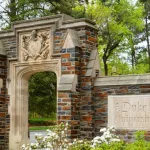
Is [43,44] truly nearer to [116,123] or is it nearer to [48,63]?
[48,63]

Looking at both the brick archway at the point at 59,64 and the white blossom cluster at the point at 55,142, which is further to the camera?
the brick archway at the point at 59,64

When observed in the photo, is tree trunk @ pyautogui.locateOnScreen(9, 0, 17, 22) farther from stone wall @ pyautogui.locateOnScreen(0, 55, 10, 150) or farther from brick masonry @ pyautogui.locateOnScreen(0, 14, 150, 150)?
brick masonry @ pyautogui.locateOnScreen(0, 14, 150, 150)

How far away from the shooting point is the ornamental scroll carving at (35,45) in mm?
10047

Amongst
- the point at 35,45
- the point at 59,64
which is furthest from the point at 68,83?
the point at 35,45

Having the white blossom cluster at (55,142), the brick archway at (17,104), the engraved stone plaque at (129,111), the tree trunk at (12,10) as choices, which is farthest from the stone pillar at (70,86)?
the tree trunk at (12,10)

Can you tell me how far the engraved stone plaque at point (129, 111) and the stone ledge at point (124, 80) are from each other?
0.32m

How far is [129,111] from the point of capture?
8.74m

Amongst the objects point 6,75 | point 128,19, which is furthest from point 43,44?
point 128,19

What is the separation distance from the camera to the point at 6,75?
10719mm

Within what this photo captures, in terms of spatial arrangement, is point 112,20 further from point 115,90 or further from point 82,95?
point 115,90

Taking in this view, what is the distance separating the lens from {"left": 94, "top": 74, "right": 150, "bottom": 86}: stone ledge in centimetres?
864

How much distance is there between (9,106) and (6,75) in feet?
2.87

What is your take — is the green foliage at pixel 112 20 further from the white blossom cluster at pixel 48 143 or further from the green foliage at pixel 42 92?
the white blossom cluster at pixel 48 143

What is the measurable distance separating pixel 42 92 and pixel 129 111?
41.3ft
